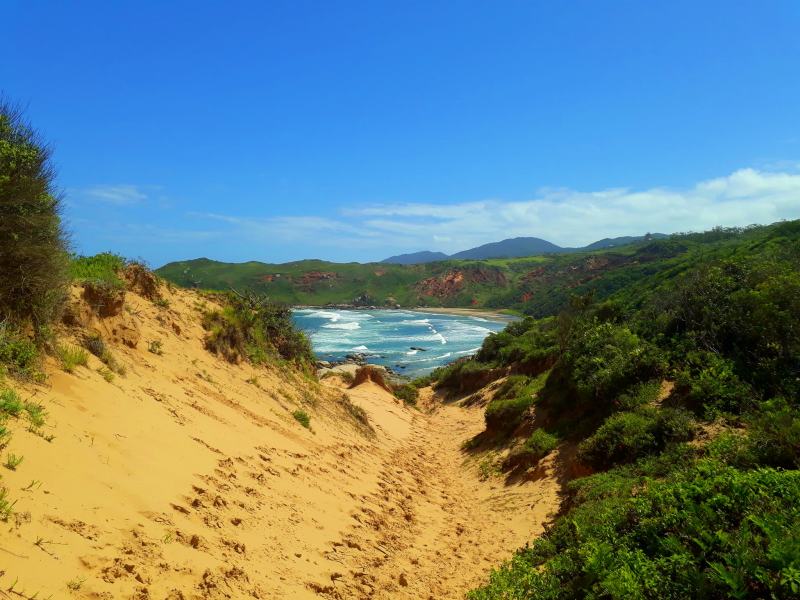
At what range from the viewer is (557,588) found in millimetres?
Result: 6043

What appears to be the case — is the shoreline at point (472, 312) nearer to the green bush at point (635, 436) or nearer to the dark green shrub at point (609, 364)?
the dark green shrub at point (609, 364)

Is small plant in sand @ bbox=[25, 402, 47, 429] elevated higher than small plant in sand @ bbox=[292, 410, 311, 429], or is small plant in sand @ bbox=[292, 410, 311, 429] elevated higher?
small plant in sand @ bbox=[25, 402, 47, 429]

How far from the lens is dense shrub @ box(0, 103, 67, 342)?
735 cm

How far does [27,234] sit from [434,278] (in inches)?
6112

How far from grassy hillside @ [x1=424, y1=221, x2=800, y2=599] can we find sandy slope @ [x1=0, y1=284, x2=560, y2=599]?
1.51m

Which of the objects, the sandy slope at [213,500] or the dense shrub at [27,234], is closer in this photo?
the sandy slope at [213,500]

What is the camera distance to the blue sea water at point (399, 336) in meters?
62.3

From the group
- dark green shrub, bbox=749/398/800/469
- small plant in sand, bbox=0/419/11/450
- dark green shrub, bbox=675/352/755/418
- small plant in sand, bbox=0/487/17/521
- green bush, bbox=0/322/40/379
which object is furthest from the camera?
dark green shrub, bbox=675/352/755/418

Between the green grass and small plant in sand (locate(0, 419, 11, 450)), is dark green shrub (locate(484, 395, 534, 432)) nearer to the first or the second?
the green grass

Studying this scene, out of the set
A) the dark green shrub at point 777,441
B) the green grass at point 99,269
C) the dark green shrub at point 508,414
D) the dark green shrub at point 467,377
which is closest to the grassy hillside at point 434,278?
the dark green shrub at point 467,377

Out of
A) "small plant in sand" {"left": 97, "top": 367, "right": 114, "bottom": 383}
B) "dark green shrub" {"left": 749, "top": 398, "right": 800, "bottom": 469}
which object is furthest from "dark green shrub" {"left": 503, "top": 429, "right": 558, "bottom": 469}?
"small plant in sand" {"left": 97, "top": 367, "right": 114, "bottom": 383}

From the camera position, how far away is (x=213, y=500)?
675 centimetres

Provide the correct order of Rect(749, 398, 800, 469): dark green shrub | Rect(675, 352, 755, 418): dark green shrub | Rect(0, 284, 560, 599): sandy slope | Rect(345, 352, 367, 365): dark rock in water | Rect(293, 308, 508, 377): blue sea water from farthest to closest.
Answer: Rect(293, 308, 508, 377): blue sea water
Rect(345, 352, 367, 365): dark rock in water
Rect(675, 352, 755, 418): dark green shrub
Rect(749, 398, 800, 469): dark green shrub
Rect(0, 284, 560, 599): sandy slope

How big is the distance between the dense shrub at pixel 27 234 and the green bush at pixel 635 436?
37.1 ft
